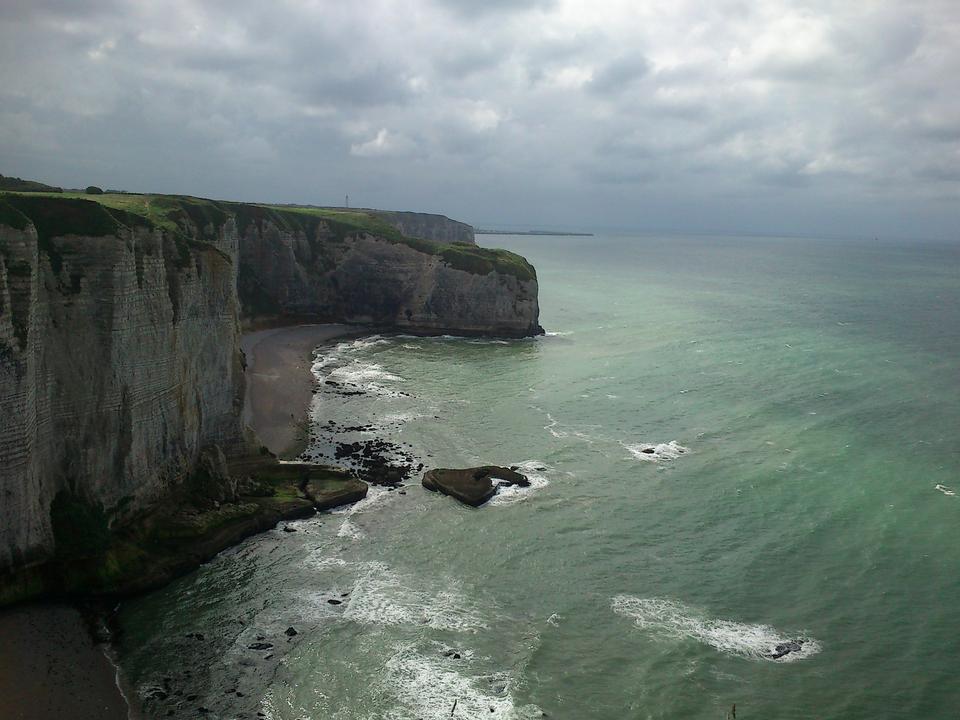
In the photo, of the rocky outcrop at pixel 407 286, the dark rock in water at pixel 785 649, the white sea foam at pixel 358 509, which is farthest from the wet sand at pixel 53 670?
the rocky outcrop at pixel 407 286

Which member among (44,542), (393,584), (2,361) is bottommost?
(393,584)

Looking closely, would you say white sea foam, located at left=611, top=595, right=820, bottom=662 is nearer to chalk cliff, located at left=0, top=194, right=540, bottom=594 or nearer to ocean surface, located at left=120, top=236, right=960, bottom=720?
ocean surface, located at left=120, top=236, right=960, bottom=720

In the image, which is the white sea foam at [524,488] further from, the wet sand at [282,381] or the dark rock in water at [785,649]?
the dark rock in water at [785,649]

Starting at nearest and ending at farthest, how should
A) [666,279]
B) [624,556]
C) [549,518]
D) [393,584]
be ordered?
[393,584] < [624,556] < [549,518] < [666,279]

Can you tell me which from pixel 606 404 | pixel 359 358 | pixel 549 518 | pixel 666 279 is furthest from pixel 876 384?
pixel 666 279

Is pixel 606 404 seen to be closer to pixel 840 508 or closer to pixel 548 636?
pixel 840 508

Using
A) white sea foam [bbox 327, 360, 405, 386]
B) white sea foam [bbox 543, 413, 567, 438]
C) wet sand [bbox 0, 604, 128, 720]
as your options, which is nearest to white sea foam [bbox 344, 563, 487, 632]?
wet sand [bbox 0, 604, 128, 720]

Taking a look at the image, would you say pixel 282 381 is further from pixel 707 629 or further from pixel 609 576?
pixel 707 629
